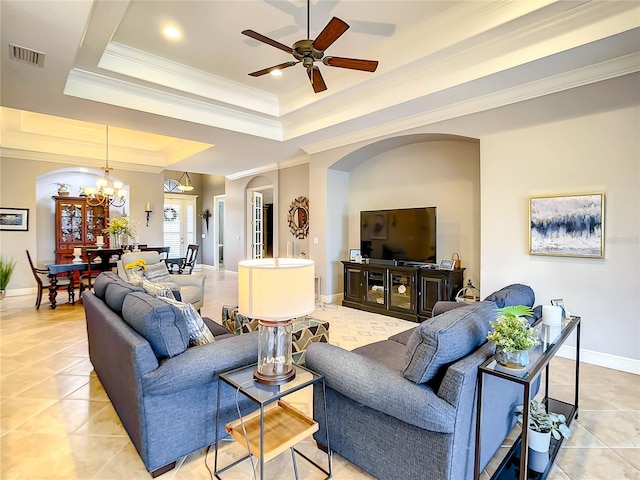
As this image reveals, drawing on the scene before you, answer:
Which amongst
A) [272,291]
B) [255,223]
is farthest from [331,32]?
[255,223]

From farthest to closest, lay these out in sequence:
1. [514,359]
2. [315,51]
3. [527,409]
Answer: [315,51]
[514,359]
[527,409]

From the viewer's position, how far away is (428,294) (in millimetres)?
4711

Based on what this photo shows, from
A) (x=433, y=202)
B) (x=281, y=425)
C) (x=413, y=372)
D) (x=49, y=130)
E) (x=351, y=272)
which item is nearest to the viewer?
(x=413, y=372)

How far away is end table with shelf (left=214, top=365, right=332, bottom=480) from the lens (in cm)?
153

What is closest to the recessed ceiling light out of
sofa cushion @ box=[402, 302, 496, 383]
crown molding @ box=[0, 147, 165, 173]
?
sofa cushion @ box=[402, 302, 496, 383]

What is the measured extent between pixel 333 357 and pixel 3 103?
16.3 feet

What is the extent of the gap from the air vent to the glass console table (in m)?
4.23

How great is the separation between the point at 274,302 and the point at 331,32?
2031mm

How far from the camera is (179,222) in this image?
1155cm

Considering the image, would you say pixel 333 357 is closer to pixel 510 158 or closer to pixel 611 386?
pixel 611 386

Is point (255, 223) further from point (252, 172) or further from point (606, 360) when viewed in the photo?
point (606, 360)

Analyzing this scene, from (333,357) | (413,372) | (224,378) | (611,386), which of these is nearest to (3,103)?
(224,378)

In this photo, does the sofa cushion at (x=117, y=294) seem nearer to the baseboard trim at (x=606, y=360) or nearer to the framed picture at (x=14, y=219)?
the baseboard trim at (x=606, y=360)

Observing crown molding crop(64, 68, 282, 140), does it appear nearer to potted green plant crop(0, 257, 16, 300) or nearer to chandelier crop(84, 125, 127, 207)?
chandelier crop(84, 125, 127, 207)
